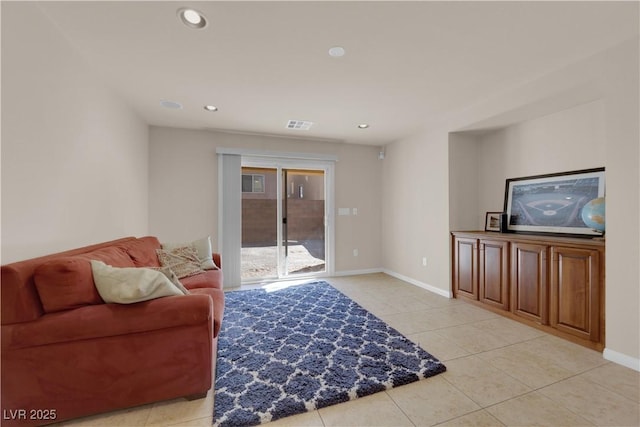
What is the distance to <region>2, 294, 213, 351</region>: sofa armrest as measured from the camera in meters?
1.31

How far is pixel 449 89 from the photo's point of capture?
106 inches

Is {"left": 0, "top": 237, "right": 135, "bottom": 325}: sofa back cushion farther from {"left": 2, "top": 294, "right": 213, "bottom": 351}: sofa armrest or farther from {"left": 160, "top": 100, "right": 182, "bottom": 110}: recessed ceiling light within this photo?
{"left": 160, "top": 100, "right": 182, "bottom": 110}: recessed ceiling light

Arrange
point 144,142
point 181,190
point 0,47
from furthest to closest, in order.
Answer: point 181,190, point 144,142, point 0,47

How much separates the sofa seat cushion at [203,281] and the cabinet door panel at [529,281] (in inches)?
122

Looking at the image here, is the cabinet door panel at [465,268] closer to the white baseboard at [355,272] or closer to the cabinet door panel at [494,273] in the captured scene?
the cabinet door panel at [494,273]

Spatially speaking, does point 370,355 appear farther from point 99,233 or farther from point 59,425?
point 99,233

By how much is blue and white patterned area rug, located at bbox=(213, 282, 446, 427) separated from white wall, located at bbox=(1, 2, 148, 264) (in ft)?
4.89

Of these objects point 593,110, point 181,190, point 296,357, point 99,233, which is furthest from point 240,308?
point 593,110

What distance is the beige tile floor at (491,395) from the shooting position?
148 cm

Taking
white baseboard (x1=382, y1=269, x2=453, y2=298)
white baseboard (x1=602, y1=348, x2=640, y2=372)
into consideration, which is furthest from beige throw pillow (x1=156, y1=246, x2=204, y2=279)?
white baseboard (x1=602, y1=348, x2=640, y2=372)

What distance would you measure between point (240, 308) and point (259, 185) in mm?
2039

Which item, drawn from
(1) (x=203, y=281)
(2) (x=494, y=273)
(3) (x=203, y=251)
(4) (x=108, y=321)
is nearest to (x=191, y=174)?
(3) (x=203, y=251)

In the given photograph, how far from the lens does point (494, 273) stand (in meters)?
3.01

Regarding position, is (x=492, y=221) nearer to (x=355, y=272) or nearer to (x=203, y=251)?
(x=355, y=272)
